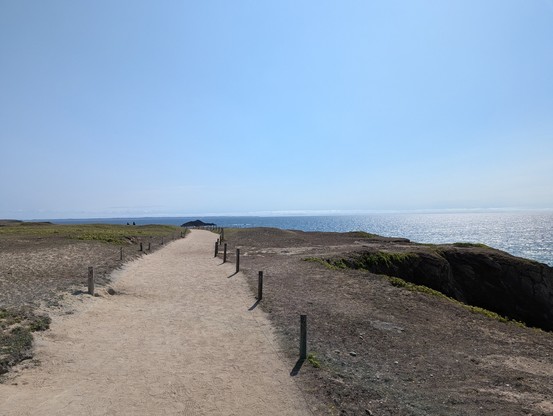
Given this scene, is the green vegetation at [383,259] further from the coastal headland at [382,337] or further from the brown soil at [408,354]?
the brown soil at [408,354]

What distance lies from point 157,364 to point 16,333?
4.94 meters

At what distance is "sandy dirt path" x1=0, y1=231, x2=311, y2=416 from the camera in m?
8.17

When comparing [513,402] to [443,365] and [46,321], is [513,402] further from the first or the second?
[46,321]

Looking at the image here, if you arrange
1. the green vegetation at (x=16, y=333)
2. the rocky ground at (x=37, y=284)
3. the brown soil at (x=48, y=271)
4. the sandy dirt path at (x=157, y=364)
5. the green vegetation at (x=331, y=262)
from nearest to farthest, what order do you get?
the sandy dirt path at (x=157, y=364) < the green vegetation at (x=16, y=333) < the rocky ground at (x=37, y=284) < the brown soil at (x=48, y=271) < the green vegetation at (x=331, y=262)

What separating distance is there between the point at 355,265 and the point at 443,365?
1894cm

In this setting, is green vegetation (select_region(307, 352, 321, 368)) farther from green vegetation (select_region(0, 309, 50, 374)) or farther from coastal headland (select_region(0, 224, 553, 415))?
green vegetation (select_region(0, 309, 50, 374))

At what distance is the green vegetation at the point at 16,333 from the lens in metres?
9.96

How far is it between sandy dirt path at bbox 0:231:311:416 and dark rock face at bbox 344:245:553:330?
55.7 feet

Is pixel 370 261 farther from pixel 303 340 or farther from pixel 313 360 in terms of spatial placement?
pixel 313 360

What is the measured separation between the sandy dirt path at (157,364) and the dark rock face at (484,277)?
16974mm

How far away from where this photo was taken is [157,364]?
1045 centimetres

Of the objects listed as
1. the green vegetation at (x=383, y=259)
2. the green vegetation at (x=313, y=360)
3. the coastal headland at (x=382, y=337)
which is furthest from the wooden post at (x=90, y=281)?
the green vegetation at (x=383, y=259)

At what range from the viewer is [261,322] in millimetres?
14352

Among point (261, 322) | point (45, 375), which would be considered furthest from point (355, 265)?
point (45, 375)
